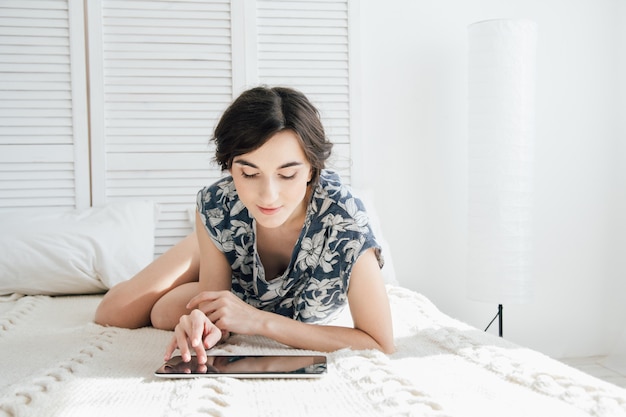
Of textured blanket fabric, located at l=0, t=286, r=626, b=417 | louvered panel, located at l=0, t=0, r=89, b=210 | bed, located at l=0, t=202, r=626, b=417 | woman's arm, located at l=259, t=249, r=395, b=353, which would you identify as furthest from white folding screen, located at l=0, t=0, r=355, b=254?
woman's arm, located at l=259, t=249, r=395, b=353

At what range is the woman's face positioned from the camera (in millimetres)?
1257

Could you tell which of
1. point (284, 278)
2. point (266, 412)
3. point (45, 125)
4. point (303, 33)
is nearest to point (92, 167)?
point (45, 125)

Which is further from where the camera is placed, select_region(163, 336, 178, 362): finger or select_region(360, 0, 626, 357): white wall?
select_region(360, 0, 626, 357): white wall

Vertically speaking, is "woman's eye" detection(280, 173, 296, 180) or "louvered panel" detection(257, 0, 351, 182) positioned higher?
"louvered panel" detection(257, 0, 351, 182)

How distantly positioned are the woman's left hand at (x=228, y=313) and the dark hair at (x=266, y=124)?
282mm

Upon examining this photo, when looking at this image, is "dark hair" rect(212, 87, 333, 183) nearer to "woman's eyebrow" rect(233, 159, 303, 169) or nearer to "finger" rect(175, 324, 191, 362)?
"woman's eyebrow" rect(233, 159, 303, 169)

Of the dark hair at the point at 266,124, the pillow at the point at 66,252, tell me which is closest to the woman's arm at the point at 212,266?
the dark hair at the point at 266,124

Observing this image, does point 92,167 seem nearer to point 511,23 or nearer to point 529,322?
point 511,23

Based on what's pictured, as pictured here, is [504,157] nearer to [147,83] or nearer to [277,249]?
[277,249]

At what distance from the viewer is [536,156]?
3059 mm

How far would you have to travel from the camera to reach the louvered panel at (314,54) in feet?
9.34

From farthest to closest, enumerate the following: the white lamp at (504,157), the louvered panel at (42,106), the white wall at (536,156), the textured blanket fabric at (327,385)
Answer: the white wall at (536,156), the louvered panel at (42,106), the white lamp at (504,157), the textured blanket fabric at (327,385)

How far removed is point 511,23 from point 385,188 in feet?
3.00

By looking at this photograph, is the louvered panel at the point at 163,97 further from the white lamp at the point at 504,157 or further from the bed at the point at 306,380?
the white lamp at the point at 504,157
